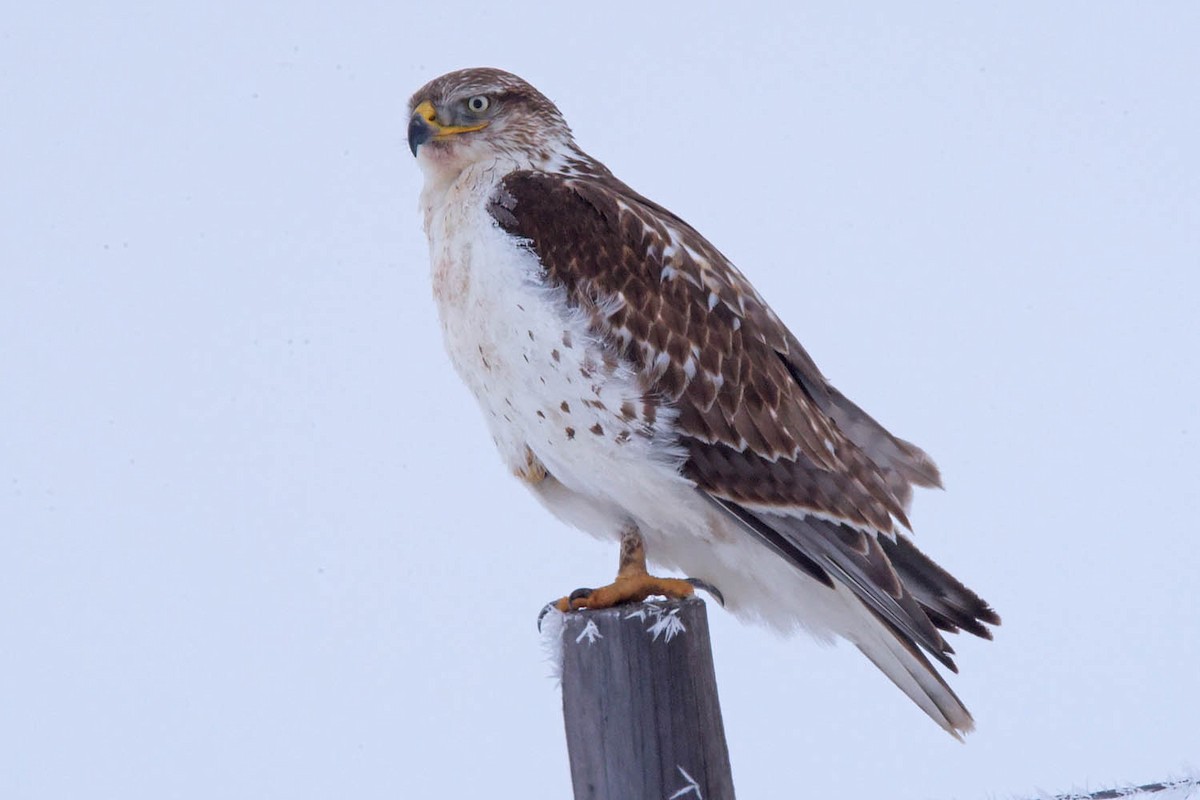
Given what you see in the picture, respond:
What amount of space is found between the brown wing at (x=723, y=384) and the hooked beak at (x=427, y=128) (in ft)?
1.07

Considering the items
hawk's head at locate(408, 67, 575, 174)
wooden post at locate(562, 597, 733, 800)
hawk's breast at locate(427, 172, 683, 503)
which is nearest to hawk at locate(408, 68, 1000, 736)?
hawk's breast at locate(427, 172, 683, 503)

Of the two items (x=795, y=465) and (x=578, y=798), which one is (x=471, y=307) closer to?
(x=795, y=465)

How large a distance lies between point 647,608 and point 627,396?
581mm

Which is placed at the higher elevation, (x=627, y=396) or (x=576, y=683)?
(x=627, y=396)

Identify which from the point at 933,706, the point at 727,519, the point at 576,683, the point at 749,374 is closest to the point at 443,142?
the point at 749,374

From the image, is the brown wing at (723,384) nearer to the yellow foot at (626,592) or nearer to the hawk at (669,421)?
the hawk at (669,421)

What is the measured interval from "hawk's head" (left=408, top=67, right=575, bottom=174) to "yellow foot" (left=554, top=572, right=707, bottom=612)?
4.05 feet

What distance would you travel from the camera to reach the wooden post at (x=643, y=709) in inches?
106

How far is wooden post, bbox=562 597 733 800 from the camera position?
8.86 feet

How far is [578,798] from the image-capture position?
9.05 ft

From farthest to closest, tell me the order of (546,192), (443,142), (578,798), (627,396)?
1. (443,142)
2. (546,192)
3. (627,396)
4. (578,798)

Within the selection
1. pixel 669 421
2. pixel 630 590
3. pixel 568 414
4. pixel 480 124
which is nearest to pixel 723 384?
pixel 669 421

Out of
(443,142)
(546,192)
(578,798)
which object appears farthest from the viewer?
(443,142)

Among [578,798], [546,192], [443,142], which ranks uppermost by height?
[443,142]
